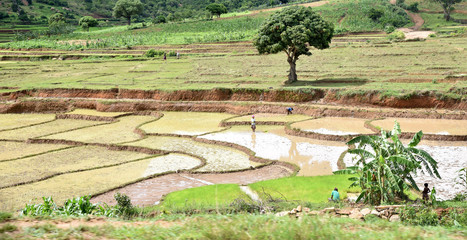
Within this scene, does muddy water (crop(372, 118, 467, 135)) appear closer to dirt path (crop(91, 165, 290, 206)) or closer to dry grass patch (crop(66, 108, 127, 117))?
dirt path (crop(91, 165, 290, 206))

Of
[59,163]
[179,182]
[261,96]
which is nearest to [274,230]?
[179,182]

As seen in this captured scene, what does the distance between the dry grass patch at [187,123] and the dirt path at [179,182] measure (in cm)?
752

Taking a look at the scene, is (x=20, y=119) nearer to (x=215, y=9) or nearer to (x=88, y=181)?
(x=88, y=181)

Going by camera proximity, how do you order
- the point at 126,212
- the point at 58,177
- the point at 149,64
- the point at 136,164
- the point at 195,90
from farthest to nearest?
the point at 149,64 < the point at 195,90 < the point at 136,164 < the point at 58,177 < the point at 126,212

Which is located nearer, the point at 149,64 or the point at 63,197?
the point at 63,197

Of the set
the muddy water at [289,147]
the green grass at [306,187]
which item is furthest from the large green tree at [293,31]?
the green grass at [306,187]

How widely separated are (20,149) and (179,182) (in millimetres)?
10857

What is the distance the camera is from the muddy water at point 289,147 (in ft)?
63.3

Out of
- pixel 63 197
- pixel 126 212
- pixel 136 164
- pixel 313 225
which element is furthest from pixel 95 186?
pixel 313 225

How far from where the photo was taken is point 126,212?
12594 millimetres

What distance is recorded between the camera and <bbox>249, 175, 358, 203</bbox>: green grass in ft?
49.2

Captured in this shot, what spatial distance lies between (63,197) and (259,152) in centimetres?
907

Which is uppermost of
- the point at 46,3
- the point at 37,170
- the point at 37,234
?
the point at 46,3

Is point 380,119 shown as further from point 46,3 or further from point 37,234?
point 46,3
